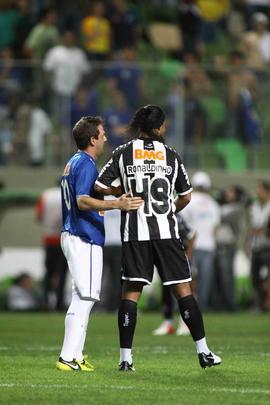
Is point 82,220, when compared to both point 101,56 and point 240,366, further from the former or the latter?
point 101,56

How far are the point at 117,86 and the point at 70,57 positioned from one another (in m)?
1.07

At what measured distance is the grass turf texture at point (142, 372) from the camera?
834 centimetres

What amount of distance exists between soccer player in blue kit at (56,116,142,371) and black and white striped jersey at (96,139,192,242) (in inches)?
5.9

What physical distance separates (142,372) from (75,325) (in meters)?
0.67

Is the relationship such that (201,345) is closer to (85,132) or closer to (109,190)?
(109,190)

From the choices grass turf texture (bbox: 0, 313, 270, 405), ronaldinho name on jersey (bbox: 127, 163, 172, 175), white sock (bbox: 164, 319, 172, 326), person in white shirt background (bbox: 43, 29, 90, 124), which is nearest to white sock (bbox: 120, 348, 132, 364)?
grass turf texture (bbox: 0, 313, 270, 405)

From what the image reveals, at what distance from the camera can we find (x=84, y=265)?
10094mm

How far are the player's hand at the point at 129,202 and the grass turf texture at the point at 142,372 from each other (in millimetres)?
1331

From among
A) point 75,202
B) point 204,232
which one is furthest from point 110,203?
point 204,232

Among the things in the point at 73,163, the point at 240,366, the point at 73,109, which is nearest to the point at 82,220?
the point at 73,163

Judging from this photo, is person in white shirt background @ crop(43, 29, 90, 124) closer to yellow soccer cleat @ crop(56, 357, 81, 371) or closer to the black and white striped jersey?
the black and white striped jersey

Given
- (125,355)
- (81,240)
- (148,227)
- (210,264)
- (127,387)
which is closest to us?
(127,387)

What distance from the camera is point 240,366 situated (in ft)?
35.2

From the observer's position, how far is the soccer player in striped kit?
9922mm
